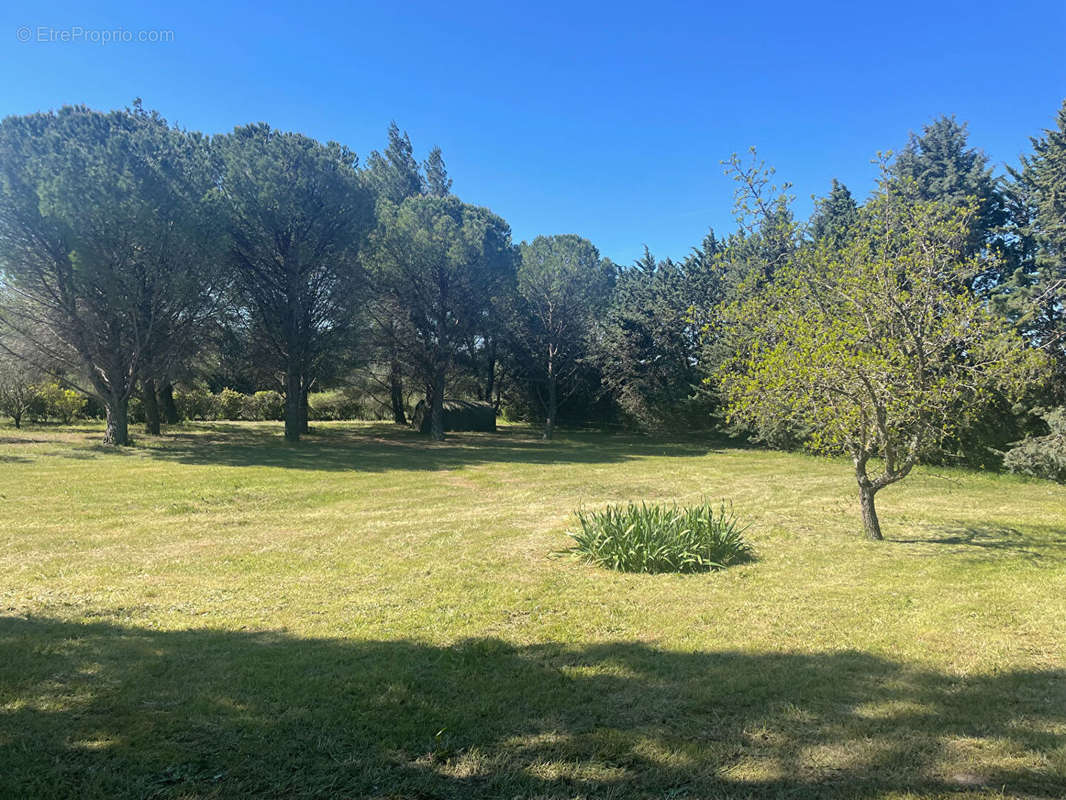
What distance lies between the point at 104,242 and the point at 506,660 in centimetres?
2011

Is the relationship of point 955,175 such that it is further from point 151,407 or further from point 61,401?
point 61,401

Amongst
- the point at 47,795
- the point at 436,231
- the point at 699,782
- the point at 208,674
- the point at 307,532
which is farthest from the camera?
the point at 436,231

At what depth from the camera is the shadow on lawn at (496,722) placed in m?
2.80

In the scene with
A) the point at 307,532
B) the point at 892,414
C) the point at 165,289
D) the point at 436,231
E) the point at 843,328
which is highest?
the point at 436,231

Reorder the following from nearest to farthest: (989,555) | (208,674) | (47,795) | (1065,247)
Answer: (47,795)
(208,674)
(989,555)
(1065,247)

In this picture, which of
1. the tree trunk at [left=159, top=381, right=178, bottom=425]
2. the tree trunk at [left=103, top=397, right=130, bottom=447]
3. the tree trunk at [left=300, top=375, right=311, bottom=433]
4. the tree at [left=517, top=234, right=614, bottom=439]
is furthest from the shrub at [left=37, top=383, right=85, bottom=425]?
the tree at [left=517, top=234, right=614, bottom=439]

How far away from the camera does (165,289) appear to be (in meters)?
19.9

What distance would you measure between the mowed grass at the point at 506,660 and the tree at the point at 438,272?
17.0 metres

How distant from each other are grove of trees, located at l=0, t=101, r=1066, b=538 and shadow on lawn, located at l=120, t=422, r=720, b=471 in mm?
1980

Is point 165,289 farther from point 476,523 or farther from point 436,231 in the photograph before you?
point 476,523

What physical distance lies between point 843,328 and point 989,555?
Answer: 11.1ft

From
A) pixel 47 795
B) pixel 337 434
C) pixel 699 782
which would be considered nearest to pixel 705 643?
pixel 699 782

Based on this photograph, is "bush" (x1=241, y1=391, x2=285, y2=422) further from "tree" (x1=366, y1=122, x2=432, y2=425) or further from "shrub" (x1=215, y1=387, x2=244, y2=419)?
"tree" (x1=366, y1=122, x2=432, y2=425)

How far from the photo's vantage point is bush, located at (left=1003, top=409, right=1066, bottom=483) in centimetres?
1375
